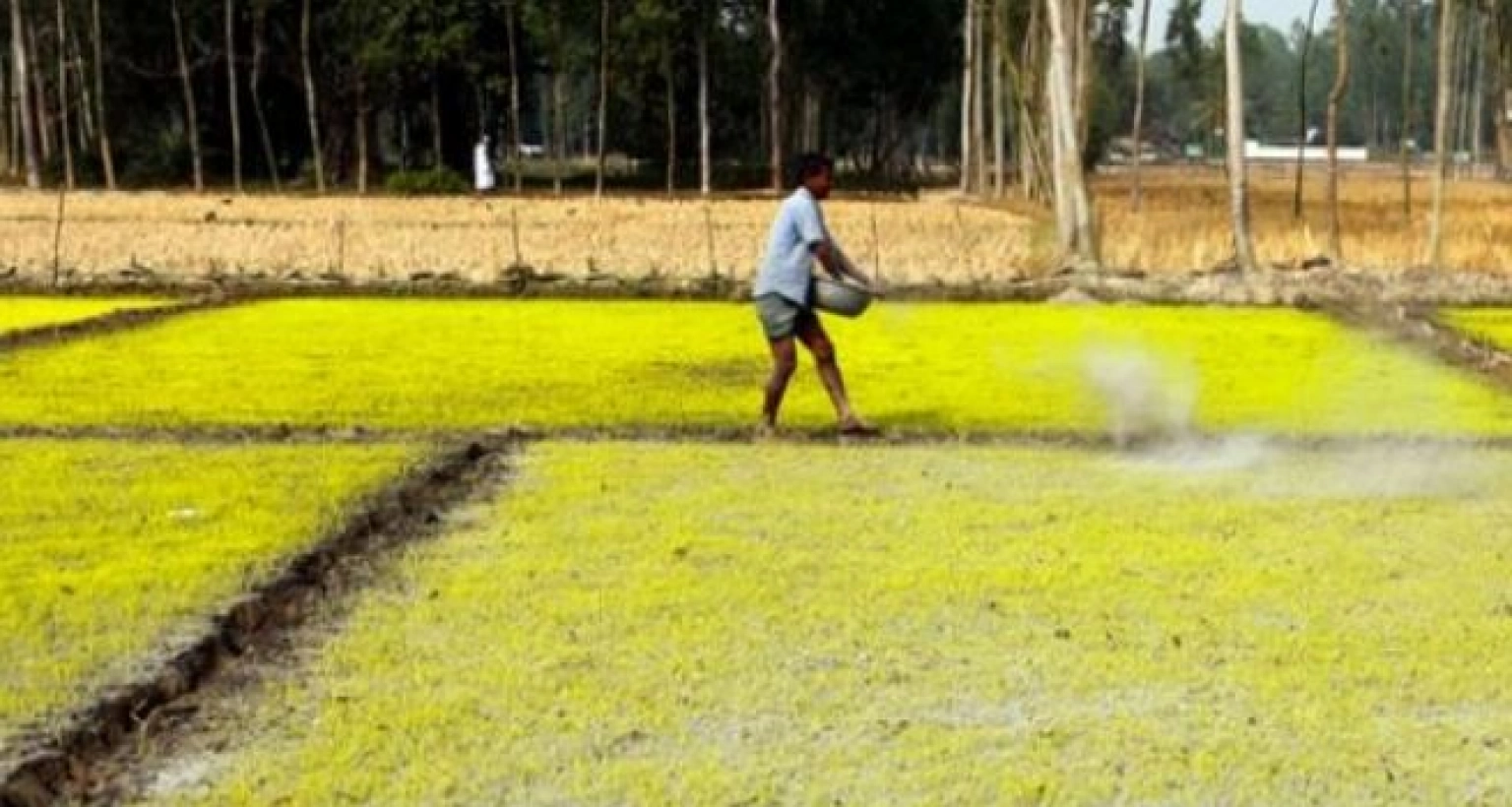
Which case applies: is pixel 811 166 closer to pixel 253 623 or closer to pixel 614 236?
pixel 253 623

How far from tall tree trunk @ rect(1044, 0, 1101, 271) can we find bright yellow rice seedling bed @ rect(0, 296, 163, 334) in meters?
13.1

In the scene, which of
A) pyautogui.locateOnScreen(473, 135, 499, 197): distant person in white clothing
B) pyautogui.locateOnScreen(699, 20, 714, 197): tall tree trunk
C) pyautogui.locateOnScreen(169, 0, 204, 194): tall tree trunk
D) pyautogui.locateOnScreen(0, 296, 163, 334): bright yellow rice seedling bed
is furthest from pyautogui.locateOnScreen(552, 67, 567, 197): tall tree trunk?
pyautogui.locateOnScreen(0, 296, 163, 334): bright yellow rice seedling bed

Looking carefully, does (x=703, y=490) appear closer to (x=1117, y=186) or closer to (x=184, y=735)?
(x=184, y=735)

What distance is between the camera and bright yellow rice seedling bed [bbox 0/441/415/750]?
793 centimetres

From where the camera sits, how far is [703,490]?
12.1 meters

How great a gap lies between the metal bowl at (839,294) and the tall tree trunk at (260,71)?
4771 cm

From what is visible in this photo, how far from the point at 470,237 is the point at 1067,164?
10.9 meters

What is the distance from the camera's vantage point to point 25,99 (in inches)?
2296

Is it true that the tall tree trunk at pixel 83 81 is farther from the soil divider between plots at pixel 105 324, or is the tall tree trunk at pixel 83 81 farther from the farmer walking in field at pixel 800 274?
the farmer walking in field at pixel 800 274

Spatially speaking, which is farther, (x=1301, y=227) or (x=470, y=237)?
(x=470, y=237)

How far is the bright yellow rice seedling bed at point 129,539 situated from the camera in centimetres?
793

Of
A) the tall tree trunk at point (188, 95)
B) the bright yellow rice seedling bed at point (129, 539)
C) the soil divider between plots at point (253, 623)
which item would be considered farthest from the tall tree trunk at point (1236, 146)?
the tall tree trunk at point (188, 95)

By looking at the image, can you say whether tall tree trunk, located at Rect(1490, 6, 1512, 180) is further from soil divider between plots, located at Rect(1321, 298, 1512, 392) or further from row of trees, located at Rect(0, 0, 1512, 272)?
soil divider between plots, located at Rect(1321, 298, 1512, 392)

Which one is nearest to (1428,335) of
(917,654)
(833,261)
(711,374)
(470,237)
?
(711,374)
